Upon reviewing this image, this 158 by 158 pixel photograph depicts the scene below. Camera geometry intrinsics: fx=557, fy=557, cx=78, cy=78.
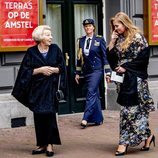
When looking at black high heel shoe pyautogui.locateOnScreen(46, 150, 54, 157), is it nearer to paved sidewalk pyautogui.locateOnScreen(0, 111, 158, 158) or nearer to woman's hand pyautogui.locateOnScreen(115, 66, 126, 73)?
paved sidewalk pyautogui.locateOnScreen(0, 111, 158, 158)

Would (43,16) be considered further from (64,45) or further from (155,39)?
(155,39)

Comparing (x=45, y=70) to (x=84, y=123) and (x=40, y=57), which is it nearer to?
(x=40, y=57)

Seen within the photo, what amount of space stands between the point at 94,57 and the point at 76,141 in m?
1.93

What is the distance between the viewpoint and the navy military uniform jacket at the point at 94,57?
32.8ft

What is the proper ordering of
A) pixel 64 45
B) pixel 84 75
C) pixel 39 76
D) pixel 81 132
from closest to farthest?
pixel 39 76, pixel 81 132, pixel 84 75, pixel 64 45

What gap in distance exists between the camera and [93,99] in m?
9.95

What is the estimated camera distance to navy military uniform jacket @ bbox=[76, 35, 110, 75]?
32.8ft

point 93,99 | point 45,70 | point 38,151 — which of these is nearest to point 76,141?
point 38,151

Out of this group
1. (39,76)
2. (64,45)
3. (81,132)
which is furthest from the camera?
(64,45)

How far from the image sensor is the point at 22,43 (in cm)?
997

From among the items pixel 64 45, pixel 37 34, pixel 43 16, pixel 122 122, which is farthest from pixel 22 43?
pixel 122 122

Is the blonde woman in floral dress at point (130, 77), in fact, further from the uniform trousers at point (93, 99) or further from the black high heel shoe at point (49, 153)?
the uniform trousers at point (93, 99)

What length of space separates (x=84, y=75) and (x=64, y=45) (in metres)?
1.40

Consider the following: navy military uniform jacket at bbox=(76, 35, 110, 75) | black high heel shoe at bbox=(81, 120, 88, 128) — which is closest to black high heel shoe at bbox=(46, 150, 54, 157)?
black high heel shoe at bbox=(81, 120, 88, 128)
